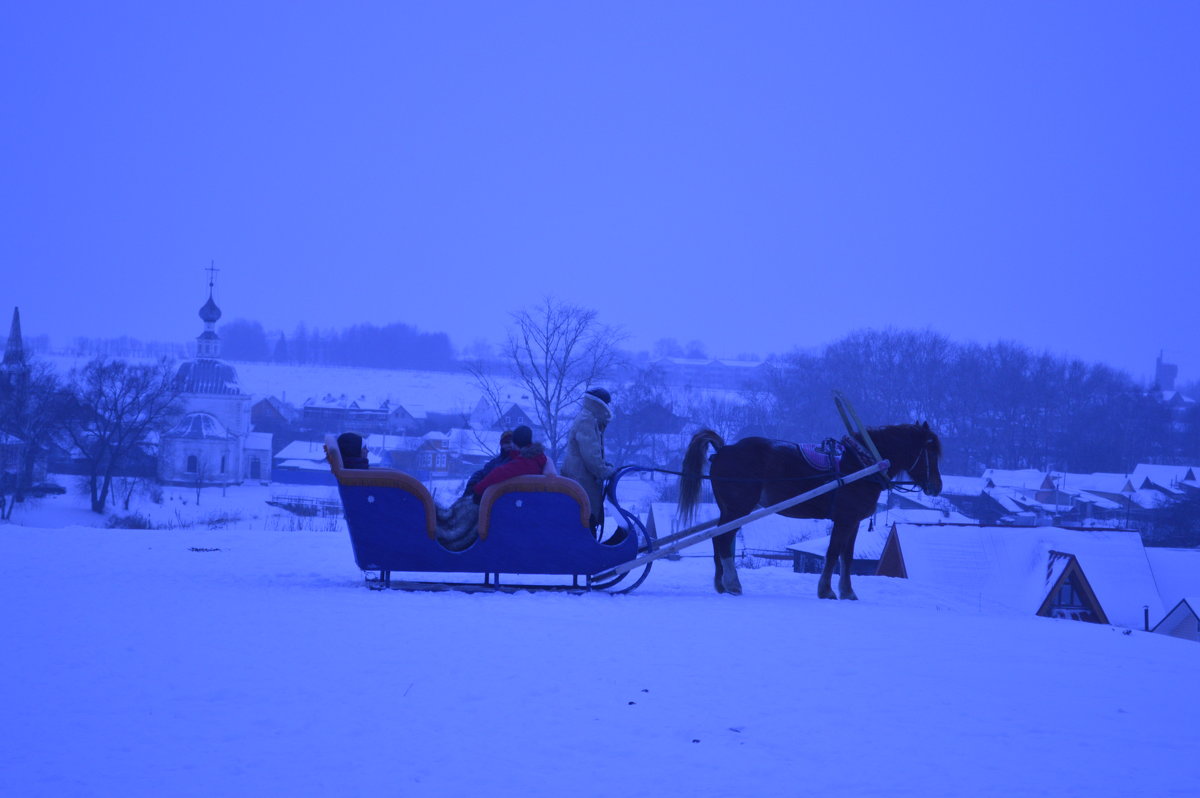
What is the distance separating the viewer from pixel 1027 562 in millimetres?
21531

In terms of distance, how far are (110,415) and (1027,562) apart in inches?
1771

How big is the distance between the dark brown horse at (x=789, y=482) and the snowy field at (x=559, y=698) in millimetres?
1261

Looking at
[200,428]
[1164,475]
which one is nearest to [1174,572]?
[1164,475]

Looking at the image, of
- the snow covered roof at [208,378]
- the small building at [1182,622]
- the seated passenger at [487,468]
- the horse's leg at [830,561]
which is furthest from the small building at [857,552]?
the snow covered roof at [208,378]

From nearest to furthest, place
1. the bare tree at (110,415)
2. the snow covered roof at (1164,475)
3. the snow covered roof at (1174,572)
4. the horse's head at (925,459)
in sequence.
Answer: the horse's head at (925,459) < the snow covered roof at (1174,572) < the bare tree at (110,415) < the snow covered roof at (1164,475)

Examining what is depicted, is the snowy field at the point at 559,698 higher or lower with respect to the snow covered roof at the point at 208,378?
lower

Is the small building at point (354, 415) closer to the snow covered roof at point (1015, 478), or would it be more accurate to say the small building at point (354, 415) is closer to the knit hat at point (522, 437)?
the snow covered roof at point (1015, 478)

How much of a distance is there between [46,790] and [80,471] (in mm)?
56160

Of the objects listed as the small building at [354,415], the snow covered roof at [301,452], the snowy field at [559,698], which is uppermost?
the snowy field at [559,698]

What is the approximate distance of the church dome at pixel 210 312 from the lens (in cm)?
8694

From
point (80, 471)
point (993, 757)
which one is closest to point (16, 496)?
point (80, 471)

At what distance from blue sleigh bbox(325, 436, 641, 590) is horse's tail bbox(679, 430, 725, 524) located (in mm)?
1371

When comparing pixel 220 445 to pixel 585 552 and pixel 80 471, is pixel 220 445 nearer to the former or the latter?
pixel 80 471

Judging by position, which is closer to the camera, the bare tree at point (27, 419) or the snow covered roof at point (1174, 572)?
the snow covered roof at point (1174, 572)
